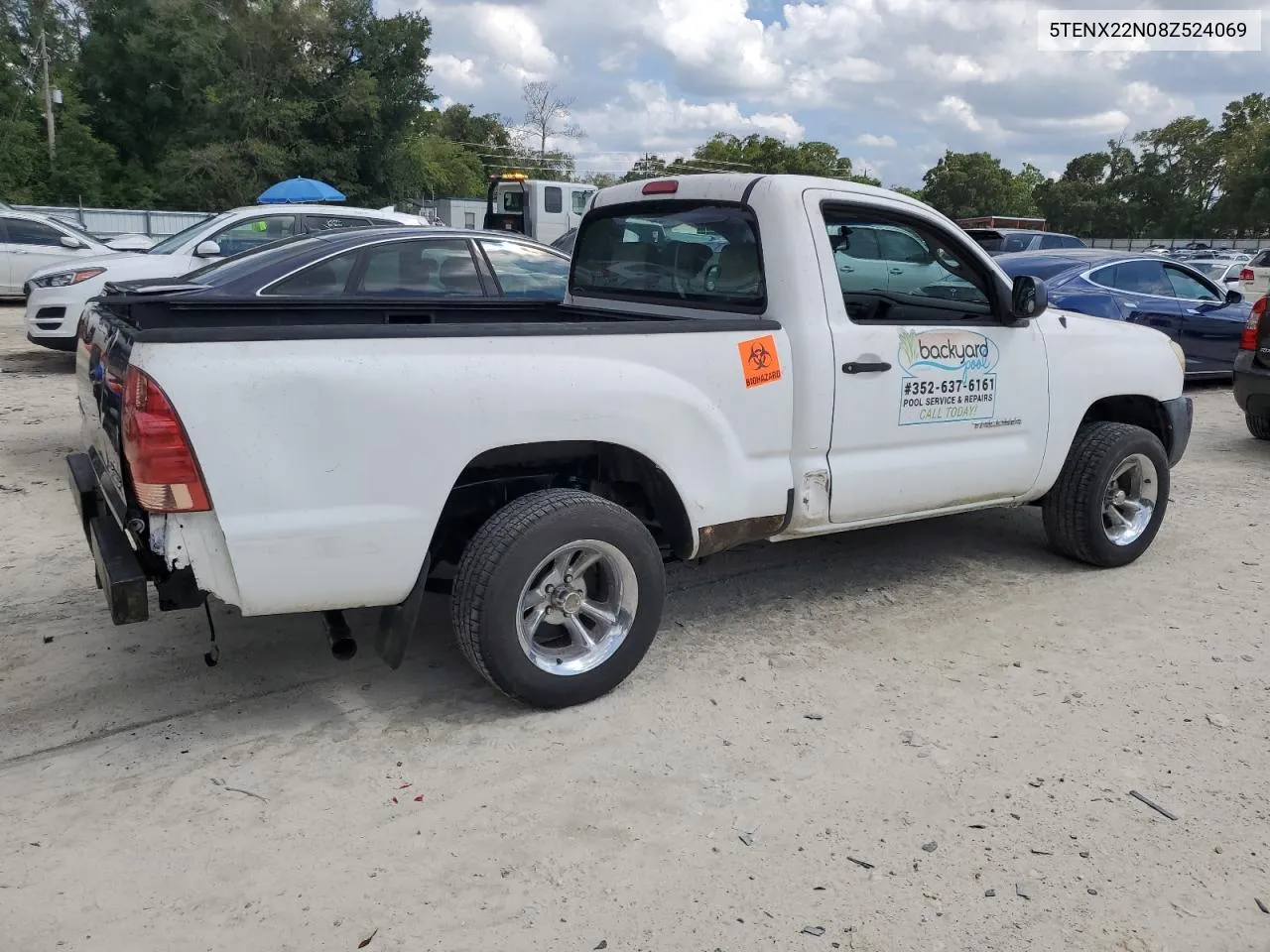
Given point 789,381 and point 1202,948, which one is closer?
point 1202,948

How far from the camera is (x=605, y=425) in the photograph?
3.53 metres

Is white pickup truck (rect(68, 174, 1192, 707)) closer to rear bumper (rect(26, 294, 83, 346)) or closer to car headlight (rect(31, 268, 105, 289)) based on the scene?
rear bumper (rect(26, 294, 83, 346))

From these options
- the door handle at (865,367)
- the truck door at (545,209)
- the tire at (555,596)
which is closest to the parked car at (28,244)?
the truck door at (545,209)

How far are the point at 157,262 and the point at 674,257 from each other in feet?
23.4

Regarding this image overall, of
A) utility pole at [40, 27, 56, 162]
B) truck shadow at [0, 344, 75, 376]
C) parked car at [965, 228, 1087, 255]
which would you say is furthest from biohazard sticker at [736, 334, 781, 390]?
utility pole at [40, 27, 56, 162]

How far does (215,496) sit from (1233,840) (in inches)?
123

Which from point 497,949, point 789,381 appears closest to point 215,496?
point 497,949

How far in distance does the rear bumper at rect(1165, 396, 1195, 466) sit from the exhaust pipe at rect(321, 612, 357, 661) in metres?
4.45

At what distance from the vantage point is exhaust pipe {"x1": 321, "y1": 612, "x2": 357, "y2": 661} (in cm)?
333

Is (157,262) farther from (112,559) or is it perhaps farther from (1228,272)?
(1228,272)

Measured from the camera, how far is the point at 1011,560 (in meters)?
5.52

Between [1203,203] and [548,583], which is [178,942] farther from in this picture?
[1203,203]

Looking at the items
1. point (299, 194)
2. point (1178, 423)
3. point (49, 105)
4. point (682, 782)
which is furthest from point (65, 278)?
point (49, 105)

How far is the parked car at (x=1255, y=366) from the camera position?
8297 millimetres
